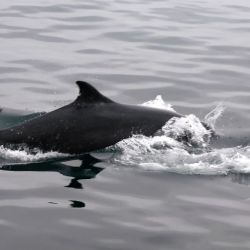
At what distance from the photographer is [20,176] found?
12.7 m

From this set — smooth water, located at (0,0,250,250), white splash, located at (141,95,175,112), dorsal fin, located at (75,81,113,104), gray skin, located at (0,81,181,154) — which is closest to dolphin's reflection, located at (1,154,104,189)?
smooth water, located at (0,0,250,250)

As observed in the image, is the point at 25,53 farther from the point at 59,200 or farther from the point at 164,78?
the point at 59,200

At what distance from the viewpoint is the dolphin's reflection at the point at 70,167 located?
13.0 metres

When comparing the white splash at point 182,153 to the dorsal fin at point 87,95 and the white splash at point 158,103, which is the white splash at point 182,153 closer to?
the dorsal fin at point 87,95

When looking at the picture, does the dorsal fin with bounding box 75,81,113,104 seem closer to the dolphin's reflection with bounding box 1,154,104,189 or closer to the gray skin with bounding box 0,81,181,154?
the gray skin with bounding box 0,81,181,154

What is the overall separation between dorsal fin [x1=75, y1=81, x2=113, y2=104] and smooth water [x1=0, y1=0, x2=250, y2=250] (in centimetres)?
94

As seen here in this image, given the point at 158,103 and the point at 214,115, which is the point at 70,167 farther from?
the point at 214,115

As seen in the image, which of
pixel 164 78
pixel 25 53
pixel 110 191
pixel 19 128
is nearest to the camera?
pixel 110 191

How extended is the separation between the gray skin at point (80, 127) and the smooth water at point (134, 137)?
0.74 ft

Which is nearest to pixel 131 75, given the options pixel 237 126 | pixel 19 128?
pixel 237 126

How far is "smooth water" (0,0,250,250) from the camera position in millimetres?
10688

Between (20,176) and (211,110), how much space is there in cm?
634

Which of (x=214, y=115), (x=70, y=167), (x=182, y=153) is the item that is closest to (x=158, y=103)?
(x=214, y=115)

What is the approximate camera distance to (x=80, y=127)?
46.2 feet
